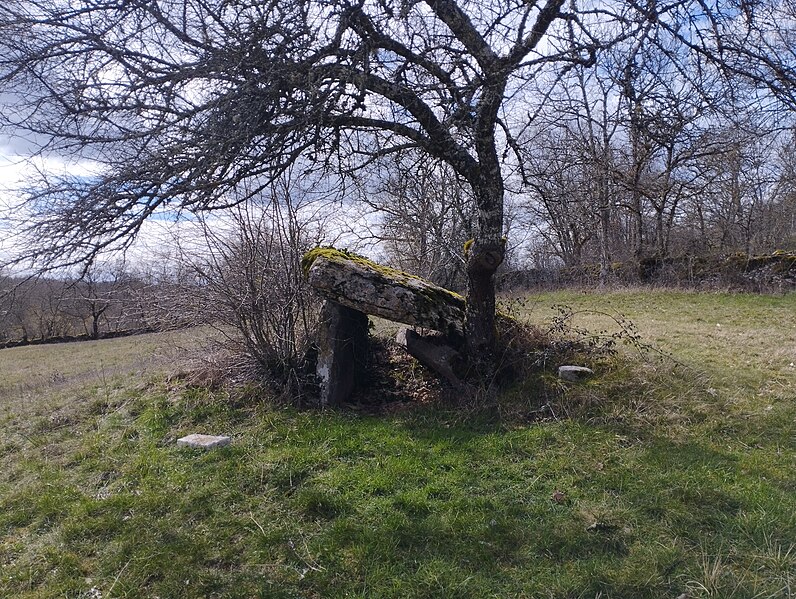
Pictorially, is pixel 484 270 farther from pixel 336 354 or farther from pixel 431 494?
pixel 431 494

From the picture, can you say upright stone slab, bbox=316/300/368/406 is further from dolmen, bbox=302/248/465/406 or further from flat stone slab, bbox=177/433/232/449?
flat stone slab, bbox=177/433/232/449

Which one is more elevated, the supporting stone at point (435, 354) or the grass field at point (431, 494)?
the supporting stone at point (435, 354)

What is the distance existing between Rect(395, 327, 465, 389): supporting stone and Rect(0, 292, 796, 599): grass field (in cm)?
52

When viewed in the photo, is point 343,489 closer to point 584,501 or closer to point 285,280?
point 584,501

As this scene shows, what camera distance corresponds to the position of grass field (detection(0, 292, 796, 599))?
2.95 meters

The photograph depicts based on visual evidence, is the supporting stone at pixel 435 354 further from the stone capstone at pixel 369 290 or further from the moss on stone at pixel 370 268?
the moss on stone at pixel 370 268

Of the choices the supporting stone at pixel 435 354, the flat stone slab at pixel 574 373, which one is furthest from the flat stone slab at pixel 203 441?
the flat stone slab at pixel 574 373

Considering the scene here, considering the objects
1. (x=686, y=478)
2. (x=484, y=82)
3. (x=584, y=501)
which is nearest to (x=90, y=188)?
(x=484, y=82)

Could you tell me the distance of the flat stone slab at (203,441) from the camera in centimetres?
493

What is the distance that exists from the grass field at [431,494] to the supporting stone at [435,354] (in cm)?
52

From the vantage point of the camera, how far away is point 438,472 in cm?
418

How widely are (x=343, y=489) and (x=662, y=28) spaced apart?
475cm

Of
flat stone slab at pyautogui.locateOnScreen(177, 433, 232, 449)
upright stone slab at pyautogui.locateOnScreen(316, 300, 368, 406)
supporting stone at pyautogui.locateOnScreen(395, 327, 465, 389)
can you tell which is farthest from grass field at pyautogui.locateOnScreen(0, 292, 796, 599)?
supporting stone at pyautogui.locateOnScreen(395, 327, 465, 389)

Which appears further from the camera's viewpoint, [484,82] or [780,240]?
[780,240]
